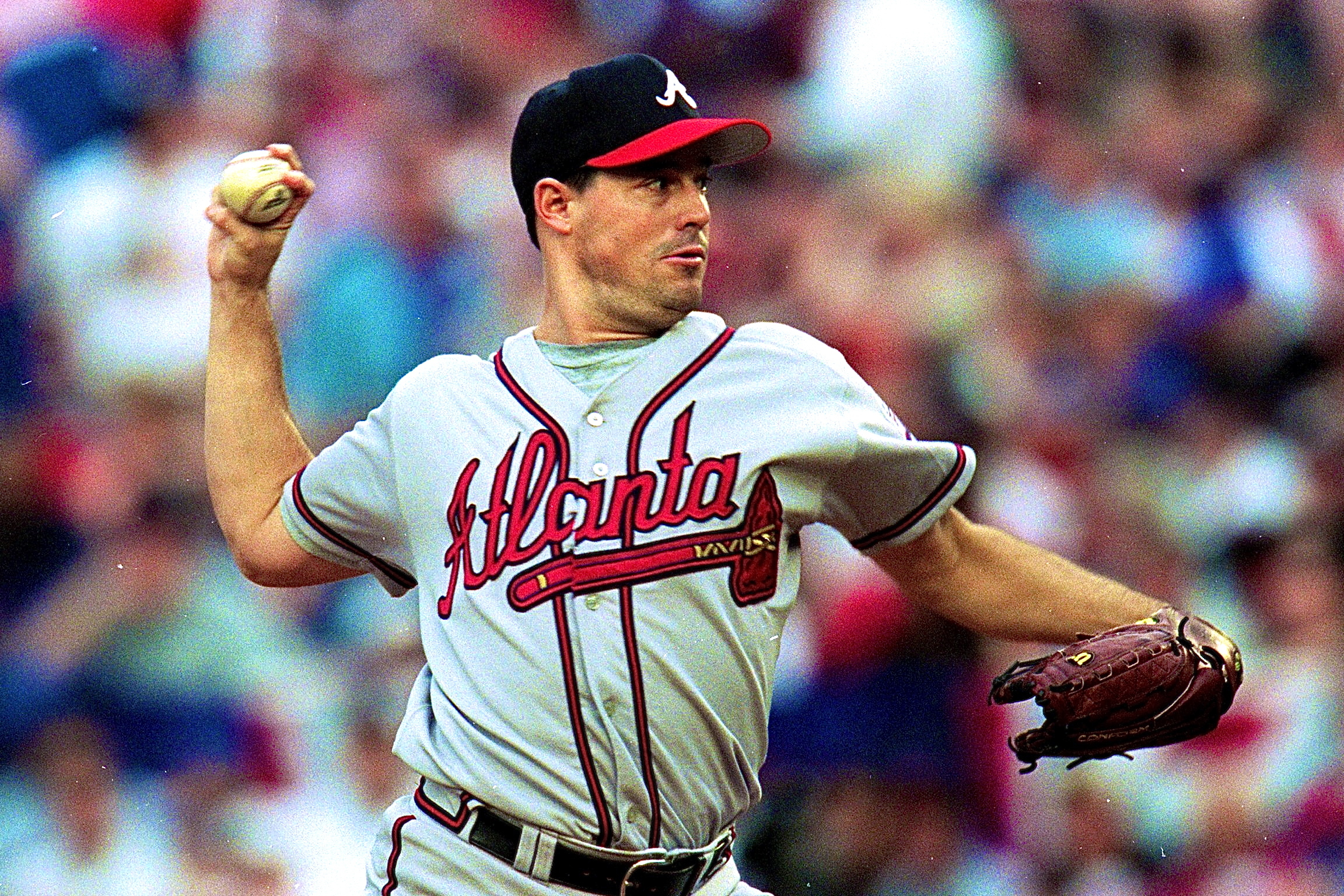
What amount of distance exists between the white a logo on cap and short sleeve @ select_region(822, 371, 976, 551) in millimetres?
500

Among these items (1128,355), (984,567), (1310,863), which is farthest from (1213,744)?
(984,567)

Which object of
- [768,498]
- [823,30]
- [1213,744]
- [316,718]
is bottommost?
[1213,744]

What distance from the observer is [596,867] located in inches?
100.0

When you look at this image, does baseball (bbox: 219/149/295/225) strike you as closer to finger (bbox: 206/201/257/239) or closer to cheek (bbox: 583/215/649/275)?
finger (bbox: 206/201/257/239)

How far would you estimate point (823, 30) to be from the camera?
5992 mm

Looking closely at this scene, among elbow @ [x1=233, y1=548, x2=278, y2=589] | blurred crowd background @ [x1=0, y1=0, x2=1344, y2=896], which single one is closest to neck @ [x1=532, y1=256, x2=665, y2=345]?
elbow @ [x1=233, y1=548, x2=278, y2=589]

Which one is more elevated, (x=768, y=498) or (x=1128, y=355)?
(x=768, y=498)

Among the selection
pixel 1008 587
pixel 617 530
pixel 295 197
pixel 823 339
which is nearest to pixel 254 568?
pixel 295 197

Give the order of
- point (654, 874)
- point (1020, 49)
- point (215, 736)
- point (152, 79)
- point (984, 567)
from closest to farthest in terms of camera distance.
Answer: point (654, 874)
point (984, 567)
point (215, 736)
point (152, 79)
point (1020, 49)

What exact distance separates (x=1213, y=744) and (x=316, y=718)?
102 inches

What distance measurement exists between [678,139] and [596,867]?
106 centimetres

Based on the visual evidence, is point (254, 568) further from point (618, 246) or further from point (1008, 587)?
point (1008, 587)

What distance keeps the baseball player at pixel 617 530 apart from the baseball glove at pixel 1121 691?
0.14 meters

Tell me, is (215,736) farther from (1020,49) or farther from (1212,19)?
(1212,19)
